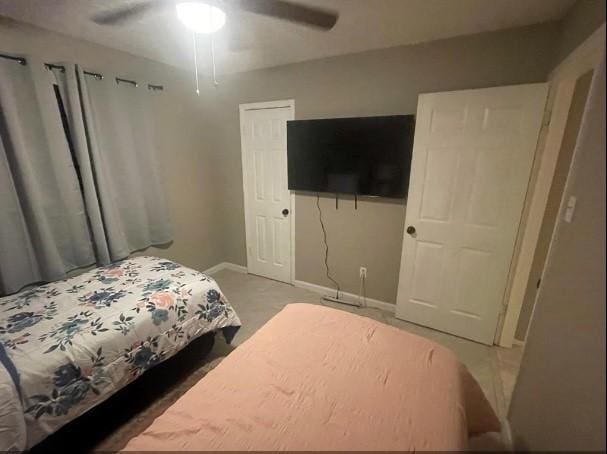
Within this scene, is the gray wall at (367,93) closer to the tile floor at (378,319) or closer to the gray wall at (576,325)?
the tile floor at (378,319)

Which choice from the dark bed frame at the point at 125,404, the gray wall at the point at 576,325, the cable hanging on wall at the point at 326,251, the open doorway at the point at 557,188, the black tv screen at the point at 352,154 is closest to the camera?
the gray wall at the point at 576,325

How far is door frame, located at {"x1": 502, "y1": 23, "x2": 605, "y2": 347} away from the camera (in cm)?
157

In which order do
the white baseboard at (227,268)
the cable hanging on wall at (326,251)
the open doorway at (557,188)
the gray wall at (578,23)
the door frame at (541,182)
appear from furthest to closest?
the white baseboard at (227,268), the cable hanging on wall at (326,251), the open doorway at (557,188), the door frame at (541,182), the gray wall at (578,23)

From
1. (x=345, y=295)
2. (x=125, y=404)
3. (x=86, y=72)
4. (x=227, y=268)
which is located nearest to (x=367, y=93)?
(x=345, y=295)

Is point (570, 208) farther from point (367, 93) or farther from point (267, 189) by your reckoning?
point (267, 189)

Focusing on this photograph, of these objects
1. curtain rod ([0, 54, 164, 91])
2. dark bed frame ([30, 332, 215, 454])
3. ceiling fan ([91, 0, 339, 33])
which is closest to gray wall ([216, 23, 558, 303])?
curtain rod ([0, 54, 164, 91])

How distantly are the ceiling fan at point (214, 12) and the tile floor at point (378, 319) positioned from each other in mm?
2262

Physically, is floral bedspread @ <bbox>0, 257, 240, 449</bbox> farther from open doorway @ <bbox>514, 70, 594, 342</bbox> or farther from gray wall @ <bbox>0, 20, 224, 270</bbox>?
open doorway @ <bbox>514, 70, 594, 342</bbox>

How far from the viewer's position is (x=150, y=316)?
1.63 meters

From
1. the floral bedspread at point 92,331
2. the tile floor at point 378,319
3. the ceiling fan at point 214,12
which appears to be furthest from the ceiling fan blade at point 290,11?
the tile floor at point 378,319

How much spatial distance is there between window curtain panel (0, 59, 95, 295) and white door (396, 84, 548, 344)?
2772mm

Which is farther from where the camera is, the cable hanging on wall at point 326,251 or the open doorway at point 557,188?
the cable hanging on wall at point 326,251

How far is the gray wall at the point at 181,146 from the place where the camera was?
2.21m

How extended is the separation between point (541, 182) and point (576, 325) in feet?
4.61
